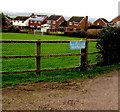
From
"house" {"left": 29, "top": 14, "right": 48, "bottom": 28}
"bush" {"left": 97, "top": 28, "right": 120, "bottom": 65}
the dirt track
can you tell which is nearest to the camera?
the dirt track

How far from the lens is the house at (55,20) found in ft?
307

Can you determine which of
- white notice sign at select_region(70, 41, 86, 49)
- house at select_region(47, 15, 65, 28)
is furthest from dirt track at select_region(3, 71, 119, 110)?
house at select_region(47, 15, 65, 28)

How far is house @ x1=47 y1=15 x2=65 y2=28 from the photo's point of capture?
307 feet

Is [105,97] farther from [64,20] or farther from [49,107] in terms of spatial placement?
[64,20]

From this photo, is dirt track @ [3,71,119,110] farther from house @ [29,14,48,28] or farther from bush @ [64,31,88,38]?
house @ [29,14,48,28]

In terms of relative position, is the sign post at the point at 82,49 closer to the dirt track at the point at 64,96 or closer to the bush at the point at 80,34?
the dirt track at the point at 64,96

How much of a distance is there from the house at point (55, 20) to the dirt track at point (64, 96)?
87801 millimetres

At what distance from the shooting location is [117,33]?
10594mm

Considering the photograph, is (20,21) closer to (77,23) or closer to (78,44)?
(77,23)

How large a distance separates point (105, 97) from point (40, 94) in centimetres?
181

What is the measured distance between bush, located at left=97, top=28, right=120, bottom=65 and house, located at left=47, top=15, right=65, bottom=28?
8404 cm

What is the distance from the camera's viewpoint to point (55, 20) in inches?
3691

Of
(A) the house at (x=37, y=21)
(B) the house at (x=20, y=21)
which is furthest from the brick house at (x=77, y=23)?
(B) the house at (x=20, y=21)

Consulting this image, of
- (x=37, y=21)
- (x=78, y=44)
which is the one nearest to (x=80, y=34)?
(x=78, y=44)
